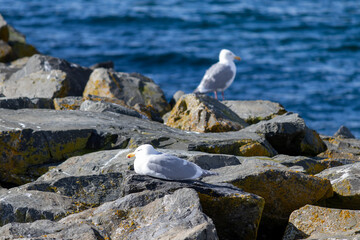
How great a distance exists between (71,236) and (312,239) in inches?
82.5

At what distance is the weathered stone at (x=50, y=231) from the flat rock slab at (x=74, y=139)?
2296mm

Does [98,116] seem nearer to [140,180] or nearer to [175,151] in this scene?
[175,151]

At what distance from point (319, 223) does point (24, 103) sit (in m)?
5.44

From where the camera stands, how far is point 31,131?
23.1 ft

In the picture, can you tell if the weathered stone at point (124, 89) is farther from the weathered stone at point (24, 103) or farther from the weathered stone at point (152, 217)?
the weathered stone at point (152, 217)

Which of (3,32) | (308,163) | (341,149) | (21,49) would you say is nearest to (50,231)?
(308,163)

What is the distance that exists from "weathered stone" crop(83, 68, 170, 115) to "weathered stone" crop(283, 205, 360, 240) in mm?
6162

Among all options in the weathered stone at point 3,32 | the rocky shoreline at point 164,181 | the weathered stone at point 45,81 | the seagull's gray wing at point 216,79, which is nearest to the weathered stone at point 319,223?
the rocky shoreline at point 164,181

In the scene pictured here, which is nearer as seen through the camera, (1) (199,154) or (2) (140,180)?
(2) (140,180)

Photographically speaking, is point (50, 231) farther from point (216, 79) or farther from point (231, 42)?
point (231, 42)

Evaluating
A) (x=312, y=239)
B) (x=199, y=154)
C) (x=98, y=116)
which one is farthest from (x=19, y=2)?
(x=312, y=239)

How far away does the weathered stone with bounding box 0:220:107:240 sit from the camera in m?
4.46

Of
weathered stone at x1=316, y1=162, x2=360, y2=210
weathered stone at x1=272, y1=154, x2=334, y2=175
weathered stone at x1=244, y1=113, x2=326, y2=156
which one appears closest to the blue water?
weathered stone at x1=244, y1=113, x2=326, y2=156

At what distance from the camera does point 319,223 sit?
508 cm
